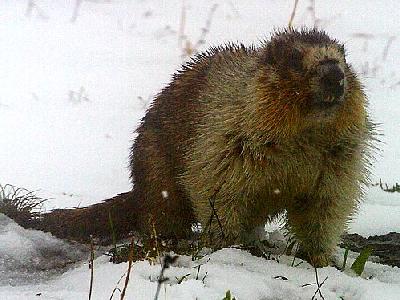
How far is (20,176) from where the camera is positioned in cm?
549

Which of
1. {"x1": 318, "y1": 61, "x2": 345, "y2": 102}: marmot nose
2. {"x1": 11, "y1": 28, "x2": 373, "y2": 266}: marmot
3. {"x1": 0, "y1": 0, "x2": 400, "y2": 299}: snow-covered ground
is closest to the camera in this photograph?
{"x1": 0, "y1": 0, "x2": 400, "y2": 299}: snow-covered ground

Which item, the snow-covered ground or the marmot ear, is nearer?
the snow-covered ground

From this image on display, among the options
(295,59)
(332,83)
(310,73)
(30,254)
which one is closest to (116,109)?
(30,254)

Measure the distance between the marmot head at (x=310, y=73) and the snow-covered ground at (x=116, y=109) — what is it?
782 millimetres

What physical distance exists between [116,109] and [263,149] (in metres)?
3.46

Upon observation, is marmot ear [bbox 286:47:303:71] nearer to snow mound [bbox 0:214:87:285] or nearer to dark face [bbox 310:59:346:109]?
dark face [bbox 310:59:346:109]

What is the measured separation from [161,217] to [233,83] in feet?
3.30

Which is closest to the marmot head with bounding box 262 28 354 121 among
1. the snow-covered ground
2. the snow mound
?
the snow-covered ground

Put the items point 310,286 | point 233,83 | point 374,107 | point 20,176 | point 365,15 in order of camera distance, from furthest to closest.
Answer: point 365,15, point 374,107, point 20,176, point 233,83, point 310,286

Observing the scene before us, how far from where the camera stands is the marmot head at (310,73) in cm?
355

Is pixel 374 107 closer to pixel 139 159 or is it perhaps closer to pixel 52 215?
pixel 139 159

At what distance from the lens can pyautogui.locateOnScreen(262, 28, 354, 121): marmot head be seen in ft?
11.7

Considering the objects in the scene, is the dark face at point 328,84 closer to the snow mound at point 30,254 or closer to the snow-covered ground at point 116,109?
the snow-covered ground at point 116,109

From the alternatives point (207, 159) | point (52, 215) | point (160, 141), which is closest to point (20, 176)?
point (52, 215)
